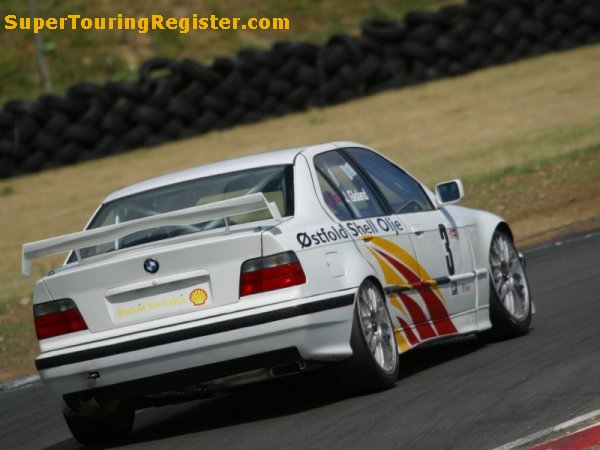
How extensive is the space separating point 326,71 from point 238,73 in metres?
2.25

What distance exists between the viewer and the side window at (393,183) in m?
8.20

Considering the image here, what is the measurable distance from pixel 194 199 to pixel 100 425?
1.34 meters

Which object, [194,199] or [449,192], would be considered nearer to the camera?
[194,199]

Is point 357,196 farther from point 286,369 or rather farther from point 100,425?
point 100,425

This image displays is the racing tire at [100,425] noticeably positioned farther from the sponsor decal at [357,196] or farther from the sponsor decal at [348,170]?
the sponsor decal at [348,170]

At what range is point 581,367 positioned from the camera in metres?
7.20

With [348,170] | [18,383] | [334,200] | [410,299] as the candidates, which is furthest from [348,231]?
[18,383]

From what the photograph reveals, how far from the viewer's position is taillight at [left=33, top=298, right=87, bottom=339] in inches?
266

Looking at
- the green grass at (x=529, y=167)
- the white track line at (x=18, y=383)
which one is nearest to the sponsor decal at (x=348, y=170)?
the white track line at (x=18, y=383)

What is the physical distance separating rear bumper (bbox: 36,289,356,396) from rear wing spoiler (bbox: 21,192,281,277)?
49 cm

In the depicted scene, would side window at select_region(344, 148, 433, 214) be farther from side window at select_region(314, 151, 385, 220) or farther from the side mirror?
side window at select_region(314, 151, 385, 220)

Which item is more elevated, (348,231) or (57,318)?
(348,231)

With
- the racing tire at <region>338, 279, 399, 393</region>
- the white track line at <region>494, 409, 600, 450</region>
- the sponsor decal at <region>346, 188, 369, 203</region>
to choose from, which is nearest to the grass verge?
the sponsor decal at <region>346, 188, 369, 203</region>

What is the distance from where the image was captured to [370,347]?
23.1 ft
